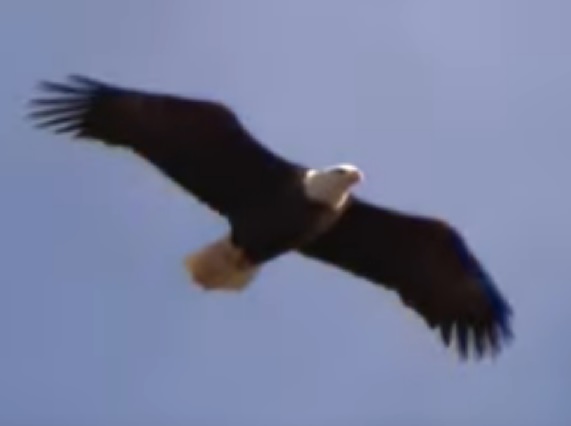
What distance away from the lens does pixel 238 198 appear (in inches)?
832

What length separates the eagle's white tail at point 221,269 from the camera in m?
20.8

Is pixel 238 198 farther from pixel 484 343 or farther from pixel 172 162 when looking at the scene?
pixel 484 343

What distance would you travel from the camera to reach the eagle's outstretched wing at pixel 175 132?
20.9 metres

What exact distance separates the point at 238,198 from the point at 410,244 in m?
1.11

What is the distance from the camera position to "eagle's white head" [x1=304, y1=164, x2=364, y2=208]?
2067 cm

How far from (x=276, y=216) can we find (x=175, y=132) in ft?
2.74

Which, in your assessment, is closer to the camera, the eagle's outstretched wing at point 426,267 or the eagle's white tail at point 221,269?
the eagle's white tail at point 221,269

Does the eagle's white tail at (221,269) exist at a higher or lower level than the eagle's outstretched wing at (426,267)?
lower

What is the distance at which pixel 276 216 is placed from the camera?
20797 mm

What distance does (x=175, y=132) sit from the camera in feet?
69.2

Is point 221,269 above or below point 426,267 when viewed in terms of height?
below

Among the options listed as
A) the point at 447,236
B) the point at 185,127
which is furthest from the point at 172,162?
the point at 447,236

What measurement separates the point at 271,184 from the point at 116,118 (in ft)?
3.30

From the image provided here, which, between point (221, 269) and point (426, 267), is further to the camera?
point (426, 267)
